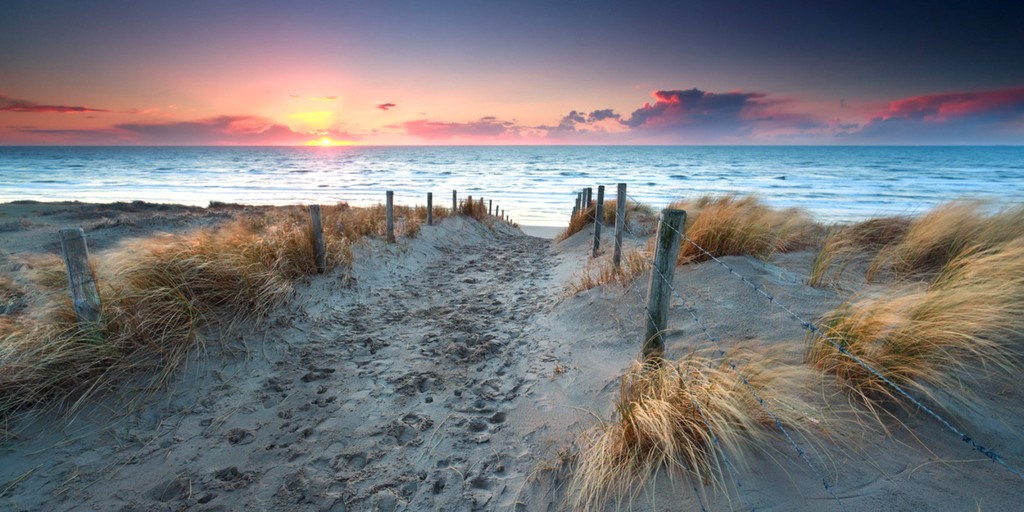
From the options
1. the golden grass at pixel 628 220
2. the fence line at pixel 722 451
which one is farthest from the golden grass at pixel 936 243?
the golden grass at pixel 628 220

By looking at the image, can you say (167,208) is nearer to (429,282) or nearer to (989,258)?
(429,282)

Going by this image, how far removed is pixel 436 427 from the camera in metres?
3.71

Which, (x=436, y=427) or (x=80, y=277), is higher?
(x=80, y=277)

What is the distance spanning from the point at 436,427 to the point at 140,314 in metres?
3.28

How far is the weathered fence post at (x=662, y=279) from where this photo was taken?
10.6 ft

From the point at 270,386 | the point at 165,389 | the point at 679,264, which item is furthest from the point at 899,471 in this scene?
the point at 165,389

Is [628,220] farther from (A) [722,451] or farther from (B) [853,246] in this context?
(A) [722,451]

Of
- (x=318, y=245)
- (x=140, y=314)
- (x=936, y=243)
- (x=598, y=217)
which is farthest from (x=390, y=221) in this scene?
(x=936, y=243)

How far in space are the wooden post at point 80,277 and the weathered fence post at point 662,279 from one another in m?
5.17

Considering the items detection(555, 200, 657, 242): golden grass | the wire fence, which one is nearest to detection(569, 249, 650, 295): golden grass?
the wire fence

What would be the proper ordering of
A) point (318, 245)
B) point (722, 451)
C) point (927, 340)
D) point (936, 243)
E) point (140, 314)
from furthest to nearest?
point (318, 245), point (936, 243), point (140, 314), point (927, 340), point (722, 451)

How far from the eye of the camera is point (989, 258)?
3844mm

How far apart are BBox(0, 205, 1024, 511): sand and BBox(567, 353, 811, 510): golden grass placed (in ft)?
0.35

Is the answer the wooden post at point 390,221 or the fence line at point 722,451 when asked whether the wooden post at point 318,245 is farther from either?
the fence line at point 722,451
